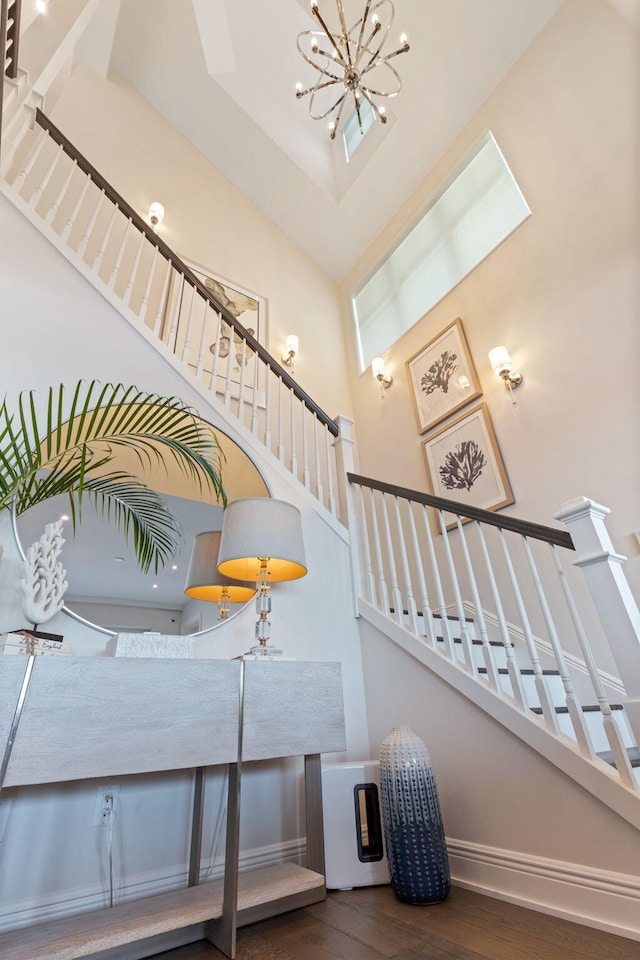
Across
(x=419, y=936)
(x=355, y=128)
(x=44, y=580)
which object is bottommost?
(x=419, y=936)

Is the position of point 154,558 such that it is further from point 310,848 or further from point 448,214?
point 448,214

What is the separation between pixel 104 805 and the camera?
157 cm

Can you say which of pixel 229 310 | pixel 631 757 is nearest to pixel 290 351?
pixel 229 310

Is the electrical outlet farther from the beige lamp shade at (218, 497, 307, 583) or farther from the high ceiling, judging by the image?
the high ceiling

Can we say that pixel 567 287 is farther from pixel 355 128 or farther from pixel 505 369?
pixel 355 128

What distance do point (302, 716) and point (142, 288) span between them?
3566mm

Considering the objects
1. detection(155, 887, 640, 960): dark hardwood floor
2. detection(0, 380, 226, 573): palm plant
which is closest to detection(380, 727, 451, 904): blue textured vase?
detection(155, 887, 640, 960): dark hardwood floor

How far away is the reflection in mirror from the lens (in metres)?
1.85

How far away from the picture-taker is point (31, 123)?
2760mm

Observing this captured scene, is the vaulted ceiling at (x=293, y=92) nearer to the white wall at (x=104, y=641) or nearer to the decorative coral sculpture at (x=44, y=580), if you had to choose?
the white wall at (x=104, y=641)

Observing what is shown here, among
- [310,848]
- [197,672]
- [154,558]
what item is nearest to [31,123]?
[154,558]

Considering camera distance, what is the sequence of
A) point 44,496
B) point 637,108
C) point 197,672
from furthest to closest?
point 637,108
point 44,496
point 197,672

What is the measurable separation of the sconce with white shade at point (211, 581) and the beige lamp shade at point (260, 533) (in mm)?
57

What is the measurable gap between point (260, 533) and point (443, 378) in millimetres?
2593
